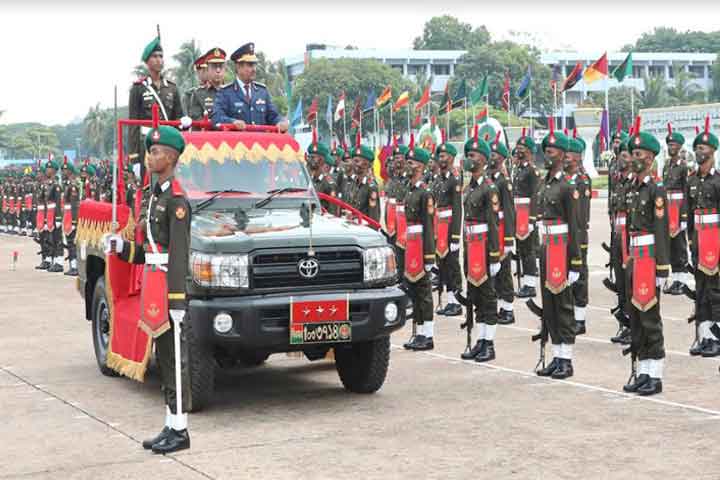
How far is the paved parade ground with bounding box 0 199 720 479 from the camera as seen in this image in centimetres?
775

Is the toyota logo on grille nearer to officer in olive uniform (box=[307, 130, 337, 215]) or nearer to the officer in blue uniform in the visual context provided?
the officer in blue uniform

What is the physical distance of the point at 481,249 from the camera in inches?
488

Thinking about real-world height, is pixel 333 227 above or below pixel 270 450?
above

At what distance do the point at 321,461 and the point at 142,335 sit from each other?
2903mm

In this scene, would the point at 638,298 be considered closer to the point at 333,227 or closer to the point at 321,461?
the point at 333,227

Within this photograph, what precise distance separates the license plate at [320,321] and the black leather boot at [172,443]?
137 cm

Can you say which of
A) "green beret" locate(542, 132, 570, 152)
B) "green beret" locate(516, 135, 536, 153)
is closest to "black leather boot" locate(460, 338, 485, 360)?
"green beret" locate(542, 132, 570, 152)

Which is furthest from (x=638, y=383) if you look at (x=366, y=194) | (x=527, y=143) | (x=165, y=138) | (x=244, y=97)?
(x=527, y=143)

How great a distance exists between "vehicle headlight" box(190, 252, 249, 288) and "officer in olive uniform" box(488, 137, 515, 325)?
→ 5463 mm

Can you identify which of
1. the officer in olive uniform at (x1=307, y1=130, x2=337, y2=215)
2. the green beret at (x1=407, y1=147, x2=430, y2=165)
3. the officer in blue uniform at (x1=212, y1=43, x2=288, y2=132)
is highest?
the officer in blue uniform at (x1=212, y1=43, x2=288, y2=132)

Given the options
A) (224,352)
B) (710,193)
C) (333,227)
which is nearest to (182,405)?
(224,352)

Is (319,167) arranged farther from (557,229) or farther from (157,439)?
(157,439)

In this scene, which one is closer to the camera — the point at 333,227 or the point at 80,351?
the point at 333,227

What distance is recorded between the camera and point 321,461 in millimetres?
7875
